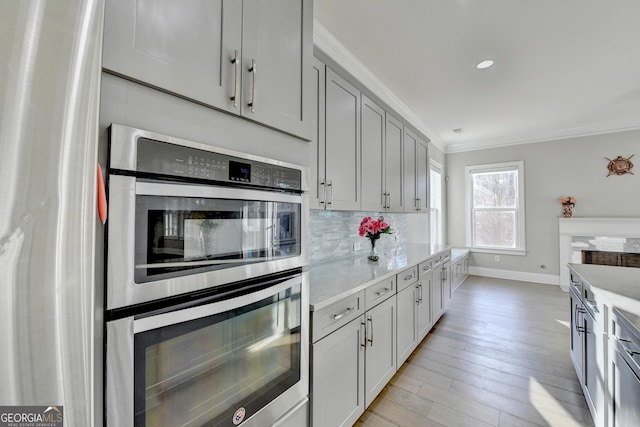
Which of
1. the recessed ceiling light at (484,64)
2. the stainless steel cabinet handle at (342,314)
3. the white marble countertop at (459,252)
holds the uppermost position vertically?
the recessed ceiling light at (484,64)

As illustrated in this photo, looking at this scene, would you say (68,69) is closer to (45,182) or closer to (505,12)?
(45,182)

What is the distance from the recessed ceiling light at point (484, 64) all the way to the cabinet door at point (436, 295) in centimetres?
219

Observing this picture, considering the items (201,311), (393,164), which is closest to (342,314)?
(201,311)

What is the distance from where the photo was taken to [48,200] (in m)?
0.42

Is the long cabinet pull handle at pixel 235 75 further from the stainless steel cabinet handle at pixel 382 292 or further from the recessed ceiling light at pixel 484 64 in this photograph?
the recessed ceiling light at pixel 484 64

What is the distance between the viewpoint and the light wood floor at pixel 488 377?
6.02ft

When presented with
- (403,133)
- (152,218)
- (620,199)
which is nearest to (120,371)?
(152,218)

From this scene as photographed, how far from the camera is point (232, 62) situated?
3.07 ft

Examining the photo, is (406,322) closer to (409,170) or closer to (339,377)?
(339,377)

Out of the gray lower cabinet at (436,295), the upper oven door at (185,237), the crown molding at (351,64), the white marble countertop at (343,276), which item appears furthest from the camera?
the gray lower cabinet at (436,295)

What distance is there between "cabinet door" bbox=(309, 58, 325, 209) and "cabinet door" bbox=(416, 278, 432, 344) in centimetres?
148

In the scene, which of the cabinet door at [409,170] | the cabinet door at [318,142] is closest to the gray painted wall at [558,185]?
the cabinet door at [409,170]

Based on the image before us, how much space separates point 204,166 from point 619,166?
655cm

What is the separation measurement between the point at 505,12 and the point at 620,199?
4545mm
